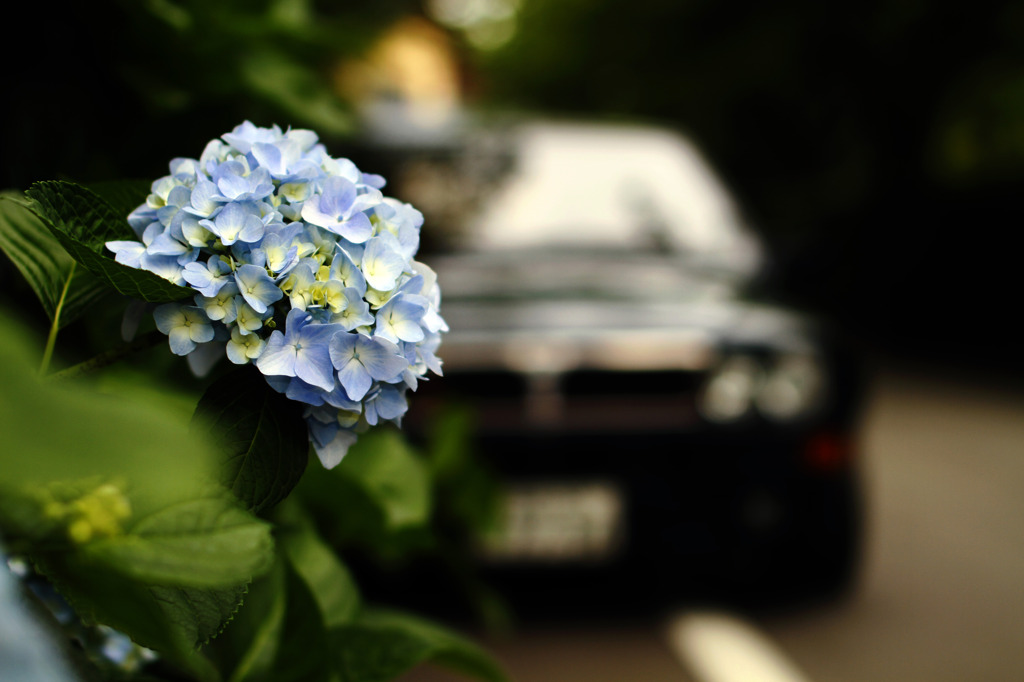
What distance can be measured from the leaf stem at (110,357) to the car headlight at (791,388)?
91.5 inches

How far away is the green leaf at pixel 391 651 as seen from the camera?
2.48 feet

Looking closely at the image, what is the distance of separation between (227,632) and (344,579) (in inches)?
4.7

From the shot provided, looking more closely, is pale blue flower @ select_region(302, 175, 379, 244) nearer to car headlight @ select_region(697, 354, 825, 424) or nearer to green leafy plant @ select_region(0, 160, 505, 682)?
green leafy plant @ select_region(0, 160, 505, 682)

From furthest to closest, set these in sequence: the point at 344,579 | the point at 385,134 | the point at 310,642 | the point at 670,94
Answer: the point at 670,94, the point at 385,134, the point at 344,579, the point at 310,642

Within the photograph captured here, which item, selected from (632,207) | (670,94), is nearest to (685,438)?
(632,207)

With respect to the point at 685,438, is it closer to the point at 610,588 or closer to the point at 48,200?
the point at 610,588

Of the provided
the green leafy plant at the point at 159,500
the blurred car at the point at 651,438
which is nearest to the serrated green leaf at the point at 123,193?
the green leafy plant at the point at 159,500

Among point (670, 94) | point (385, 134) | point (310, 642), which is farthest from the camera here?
point (670, 94)

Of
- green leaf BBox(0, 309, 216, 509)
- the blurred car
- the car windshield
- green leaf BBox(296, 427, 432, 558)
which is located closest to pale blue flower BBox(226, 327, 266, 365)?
green leaf BBox(0, 309, 216, 509)

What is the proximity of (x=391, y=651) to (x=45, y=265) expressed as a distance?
0.37 m

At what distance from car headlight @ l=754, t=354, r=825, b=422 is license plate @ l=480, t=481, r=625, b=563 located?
1.60 ft

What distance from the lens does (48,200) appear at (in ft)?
1.82

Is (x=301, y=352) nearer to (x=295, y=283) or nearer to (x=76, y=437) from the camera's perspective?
(x=295, y=283)

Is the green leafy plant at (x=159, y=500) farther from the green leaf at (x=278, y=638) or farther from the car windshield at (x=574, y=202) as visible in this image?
the car windshield at (x=574, y=202)
